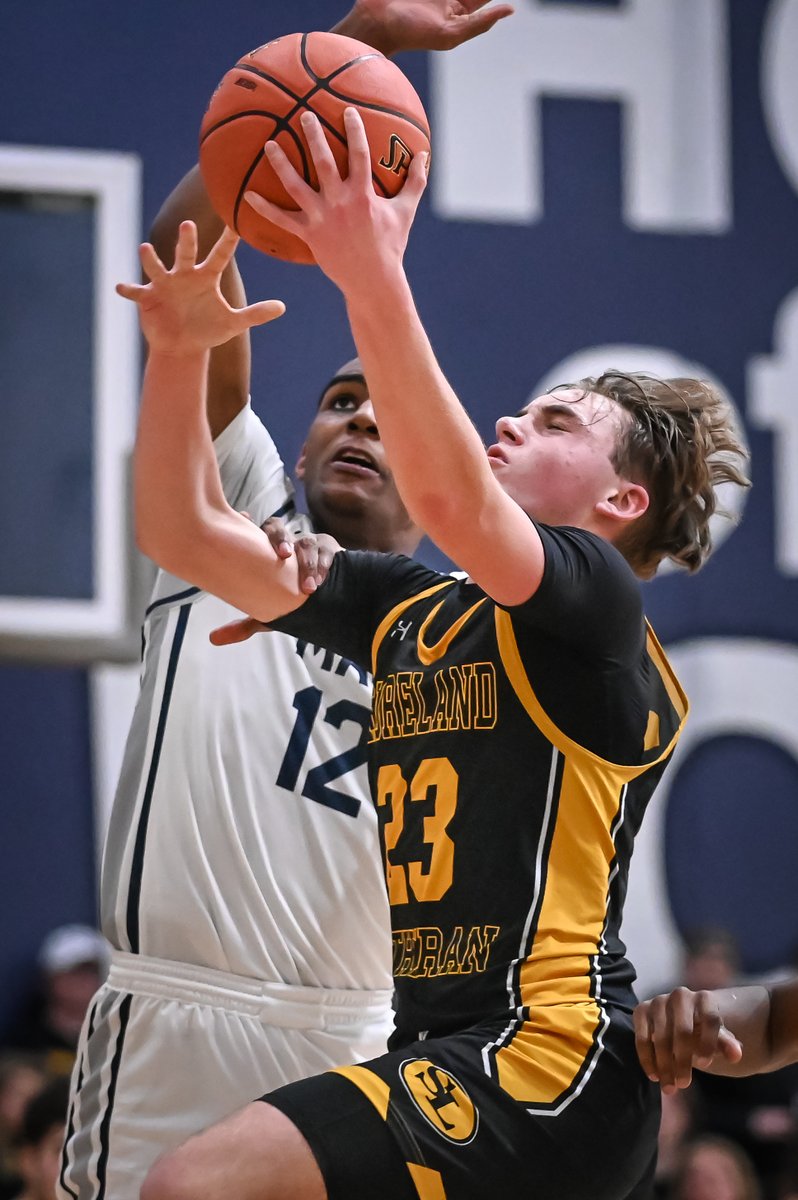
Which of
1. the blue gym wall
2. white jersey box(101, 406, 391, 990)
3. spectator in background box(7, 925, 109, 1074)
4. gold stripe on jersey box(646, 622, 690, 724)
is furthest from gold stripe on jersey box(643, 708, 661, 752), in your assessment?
spectator in background box(7, 925, 109, 1074)

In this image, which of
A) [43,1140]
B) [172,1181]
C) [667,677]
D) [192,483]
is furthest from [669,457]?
[43,1140]

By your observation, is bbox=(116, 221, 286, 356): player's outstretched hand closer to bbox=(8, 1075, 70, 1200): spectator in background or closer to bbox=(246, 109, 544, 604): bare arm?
bbox=(246, 109, 544, 604): bare arm

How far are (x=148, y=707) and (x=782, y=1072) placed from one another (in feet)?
18.5

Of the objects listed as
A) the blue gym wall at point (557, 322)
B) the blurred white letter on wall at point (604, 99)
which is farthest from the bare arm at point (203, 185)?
the blurred white letter on wall at point (604, 99)

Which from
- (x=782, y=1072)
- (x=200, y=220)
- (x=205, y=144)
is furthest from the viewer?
(x=782, y=1072)

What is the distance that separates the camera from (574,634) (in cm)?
296

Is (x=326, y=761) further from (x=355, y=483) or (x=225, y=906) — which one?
(x=355, y=483)

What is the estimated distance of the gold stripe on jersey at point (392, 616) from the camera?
3.42 meters

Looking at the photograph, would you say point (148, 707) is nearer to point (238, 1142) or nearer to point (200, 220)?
point (200, 220)

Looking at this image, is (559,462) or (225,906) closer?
(559,462)

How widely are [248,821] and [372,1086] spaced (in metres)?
1.46

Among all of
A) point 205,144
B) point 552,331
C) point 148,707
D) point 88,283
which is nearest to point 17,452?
point 88,283

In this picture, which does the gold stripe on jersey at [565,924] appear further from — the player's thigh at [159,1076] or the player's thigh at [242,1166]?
the player's thigh at [159,1076]

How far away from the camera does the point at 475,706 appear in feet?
10.3
